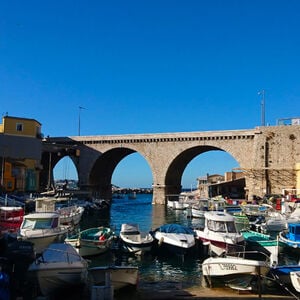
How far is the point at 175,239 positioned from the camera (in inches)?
744

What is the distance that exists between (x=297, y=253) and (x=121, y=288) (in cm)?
1130

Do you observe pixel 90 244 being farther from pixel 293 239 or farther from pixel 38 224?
pixel 293 239

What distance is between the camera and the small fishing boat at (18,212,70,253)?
1791 cm

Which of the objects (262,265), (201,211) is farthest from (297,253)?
(201,211)

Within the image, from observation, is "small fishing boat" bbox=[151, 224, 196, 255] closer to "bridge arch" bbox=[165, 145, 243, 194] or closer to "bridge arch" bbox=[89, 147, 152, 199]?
"bridge arch" bbox=[165, 145, 243, 194]

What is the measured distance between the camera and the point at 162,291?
1233cm

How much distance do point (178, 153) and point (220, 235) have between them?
36.8m

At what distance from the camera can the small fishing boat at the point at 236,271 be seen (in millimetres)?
12734

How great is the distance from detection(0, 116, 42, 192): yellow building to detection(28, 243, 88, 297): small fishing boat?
34145 mm

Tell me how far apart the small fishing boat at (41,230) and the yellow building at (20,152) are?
86.6 ft

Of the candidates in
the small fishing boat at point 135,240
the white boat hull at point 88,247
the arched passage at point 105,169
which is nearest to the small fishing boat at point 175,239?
the small fishing boat at point 135,240

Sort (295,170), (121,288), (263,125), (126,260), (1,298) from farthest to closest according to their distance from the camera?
(263,125) → (295,170) → (126,260) → (121,288) → (1,298)

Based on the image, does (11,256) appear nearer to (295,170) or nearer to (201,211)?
(201,211)

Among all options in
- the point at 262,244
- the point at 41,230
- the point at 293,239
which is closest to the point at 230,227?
the point at 262,244
